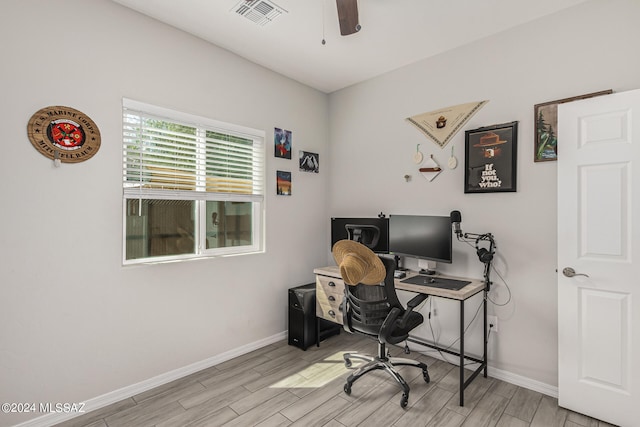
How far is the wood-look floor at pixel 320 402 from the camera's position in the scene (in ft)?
6.72

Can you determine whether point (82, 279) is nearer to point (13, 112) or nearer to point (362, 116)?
point (13, 112)

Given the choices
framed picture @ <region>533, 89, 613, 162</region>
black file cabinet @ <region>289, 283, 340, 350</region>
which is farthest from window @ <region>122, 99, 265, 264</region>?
framed picture @ <region>533, 89, 613, 162</region>

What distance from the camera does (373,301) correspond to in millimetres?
2318

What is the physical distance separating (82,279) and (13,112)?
113 centimetres

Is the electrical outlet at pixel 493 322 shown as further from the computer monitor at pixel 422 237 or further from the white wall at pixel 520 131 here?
the computer monitor at pixel 422 237

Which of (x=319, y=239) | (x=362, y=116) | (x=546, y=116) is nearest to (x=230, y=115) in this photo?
(x=362, y=116)

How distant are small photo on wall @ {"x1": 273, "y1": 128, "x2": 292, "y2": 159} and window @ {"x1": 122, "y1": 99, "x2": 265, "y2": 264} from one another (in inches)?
6.5

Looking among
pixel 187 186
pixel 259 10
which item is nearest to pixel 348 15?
pixel 259 10

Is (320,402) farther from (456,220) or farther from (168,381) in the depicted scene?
(456,220)

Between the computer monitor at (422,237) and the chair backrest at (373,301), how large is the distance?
2.06 feet

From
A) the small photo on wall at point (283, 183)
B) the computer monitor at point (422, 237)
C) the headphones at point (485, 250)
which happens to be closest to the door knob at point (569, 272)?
the headphones at point (485, 250)

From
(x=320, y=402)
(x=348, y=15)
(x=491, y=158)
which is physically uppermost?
(x=348, y=15)

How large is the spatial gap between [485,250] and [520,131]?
1.01 metres

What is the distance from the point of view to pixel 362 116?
3.61 m
